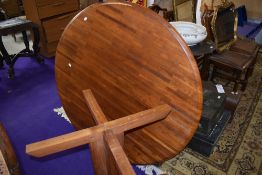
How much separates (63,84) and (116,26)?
0.52 metres

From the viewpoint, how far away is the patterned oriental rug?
202 centimetres

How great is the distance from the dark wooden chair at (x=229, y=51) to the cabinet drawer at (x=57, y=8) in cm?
231

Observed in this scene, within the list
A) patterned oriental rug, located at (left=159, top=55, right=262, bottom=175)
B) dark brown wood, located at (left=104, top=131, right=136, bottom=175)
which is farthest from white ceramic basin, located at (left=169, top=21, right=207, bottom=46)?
dark brown wood, located at (left=104, top=131, right=136, bottom=175)

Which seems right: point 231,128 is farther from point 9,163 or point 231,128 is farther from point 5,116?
point 5,116

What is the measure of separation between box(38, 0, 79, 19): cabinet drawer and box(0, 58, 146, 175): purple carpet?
0.75m

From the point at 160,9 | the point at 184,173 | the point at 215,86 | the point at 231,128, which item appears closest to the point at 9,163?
the point at 184,173

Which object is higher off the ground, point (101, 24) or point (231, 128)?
point (101, 24)

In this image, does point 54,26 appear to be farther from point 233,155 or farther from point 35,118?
point 233,155

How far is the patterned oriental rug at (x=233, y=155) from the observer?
2016 millimetres

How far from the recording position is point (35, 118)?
260 centimetres

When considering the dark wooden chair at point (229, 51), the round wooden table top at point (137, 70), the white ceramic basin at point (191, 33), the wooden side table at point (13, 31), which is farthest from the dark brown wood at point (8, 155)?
the wooden side table at point (13, 31)

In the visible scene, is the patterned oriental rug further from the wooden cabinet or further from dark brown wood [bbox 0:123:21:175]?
the wooden cabinet

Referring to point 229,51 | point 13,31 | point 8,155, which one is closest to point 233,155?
point 229,51

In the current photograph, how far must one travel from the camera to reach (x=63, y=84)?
1.34 meters
